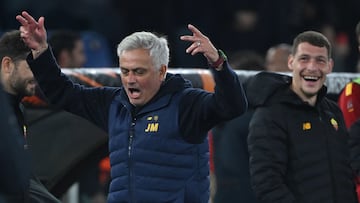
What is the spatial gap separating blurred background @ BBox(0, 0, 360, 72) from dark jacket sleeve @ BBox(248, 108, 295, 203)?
570 cm

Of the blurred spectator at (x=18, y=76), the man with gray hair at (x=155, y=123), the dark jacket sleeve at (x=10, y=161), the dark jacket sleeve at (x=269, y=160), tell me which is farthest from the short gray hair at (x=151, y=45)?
the dark jacket sleeve at (x=10, y=161)

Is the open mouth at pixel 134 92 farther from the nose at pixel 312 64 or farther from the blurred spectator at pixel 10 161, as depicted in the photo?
the blurred spectator at pixel 10 161

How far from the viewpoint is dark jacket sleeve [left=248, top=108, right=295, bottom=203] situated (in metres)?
6.70

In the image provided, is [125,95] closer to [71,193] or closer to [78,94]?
[78,94]

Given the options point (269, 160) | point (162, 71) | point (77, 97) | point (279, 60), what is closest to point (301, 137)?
point (269, 160)

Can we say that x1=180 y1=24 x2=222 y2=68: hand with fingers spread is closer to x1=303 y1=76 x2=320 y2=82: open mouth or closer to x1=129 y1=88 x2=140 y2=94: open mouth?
x1=129 y1=88 x2=140 y2=94: open mouth

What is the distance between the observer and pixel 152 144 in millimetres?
6418

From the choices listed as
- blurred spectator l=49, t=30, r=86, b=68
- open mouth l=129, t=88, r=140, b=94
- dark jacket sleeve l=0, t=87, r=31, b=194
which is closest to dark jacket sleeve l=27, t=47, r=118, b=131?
open mouth l=129, t=88, r=140, b=94

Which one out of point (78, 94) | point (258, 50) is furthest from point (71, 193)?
point (258, 50)

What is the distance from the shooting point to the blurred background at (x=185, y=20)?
12953 millimetres

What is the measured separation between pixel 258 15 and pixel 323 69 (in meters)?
6.05

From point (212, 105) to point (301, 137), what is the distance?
809 millimetres

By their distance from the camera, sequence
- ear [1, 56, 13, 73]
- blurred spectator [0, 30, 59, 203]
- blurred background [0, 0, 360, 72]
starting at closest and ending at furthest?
1. blurred spectator [0, 30, 59, 203]
2. ear [1, 56, 13, 73]
3. blurred background [0, 0, 360, 72]

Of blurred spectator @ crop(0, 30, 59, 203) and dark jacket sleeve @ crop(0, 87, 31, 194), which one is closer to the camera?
dark jacket sleeve @ crop(0, 87, 31, 194)
